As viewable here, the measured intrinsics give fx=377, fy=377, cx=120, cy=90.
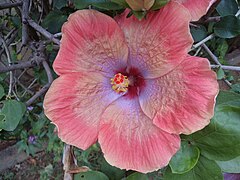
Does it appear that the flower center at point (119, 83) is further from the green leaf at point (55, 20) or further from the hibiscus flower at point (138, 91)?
the green leaf at point (55, 20)

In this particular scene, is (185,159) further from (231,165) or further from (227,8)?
(227,8)

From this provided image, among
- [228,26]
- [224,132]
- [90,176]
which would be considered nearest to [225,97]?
[224,132]

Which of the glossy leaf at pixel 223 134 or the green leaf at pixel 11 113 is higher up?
the glossy leaf at pixel 223 134

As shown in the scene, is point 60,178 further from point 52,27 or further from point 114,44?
point 114,44

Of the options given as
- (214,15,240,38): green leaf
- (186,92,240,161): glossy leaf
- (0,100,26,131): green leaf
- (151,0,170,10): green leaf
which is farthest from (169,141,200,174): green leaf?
(0,100,26,131): green leaf

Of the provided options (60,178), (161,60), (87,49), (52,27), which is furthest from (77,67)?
(60,178)

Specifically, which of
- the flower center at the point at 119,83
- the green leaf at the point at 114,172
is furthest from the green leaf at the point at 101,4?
the green leaf at the point at 114,172
